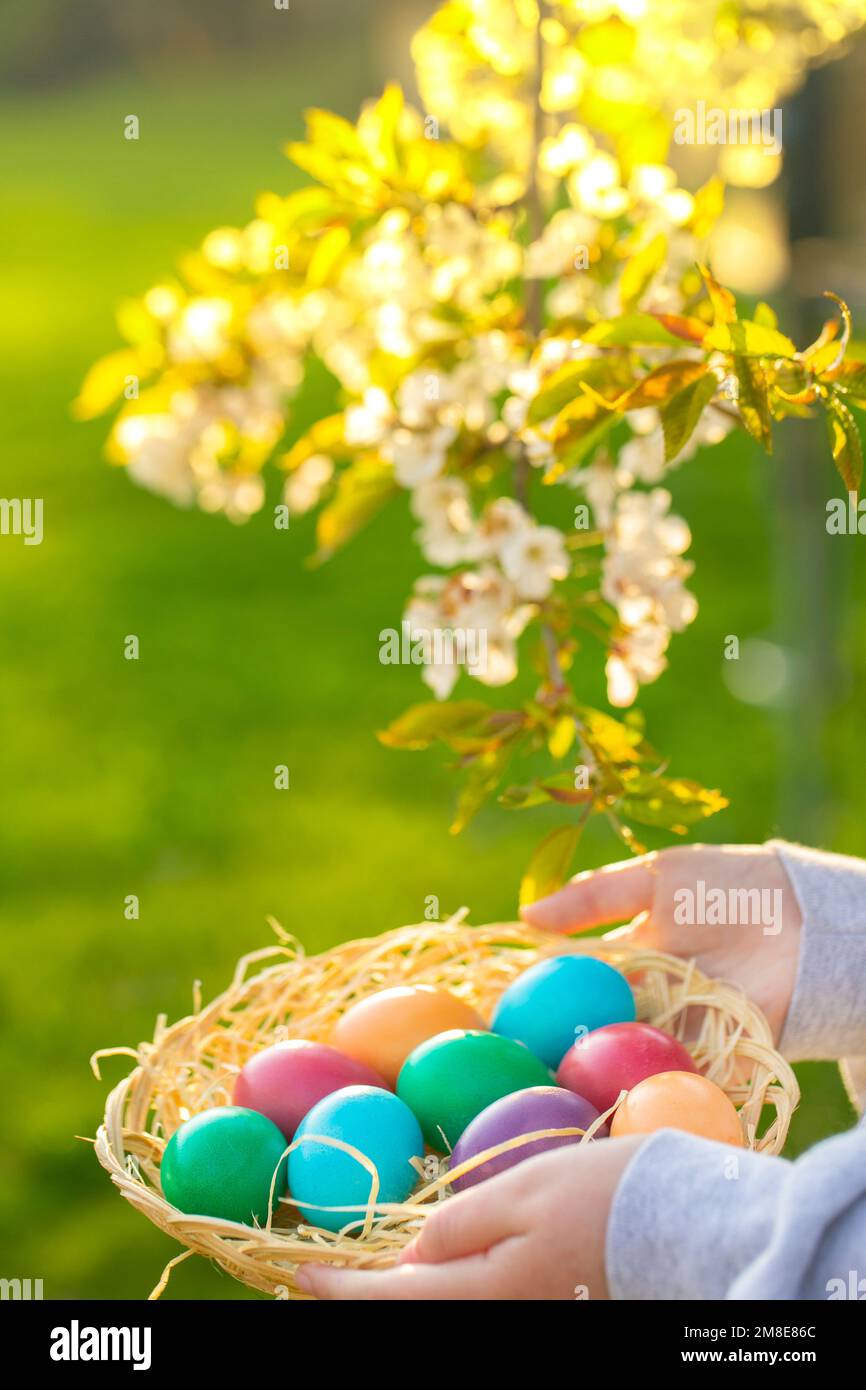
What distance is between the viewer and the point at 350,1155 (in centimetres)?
104

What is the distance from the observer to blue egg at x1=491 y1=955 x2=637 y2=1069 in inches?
47.0

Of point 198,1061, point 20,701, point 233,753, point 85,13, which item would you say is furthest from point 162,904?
point 85,13

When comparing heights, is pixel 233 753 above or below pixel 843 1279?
above

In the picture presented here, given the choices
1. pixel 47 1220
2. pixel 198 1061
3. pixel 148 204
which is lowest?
pixel 47 1220

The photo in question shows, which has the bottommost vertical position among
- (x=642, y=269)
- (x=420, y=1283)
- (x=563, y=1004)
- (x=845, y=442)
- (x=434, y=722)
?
(x=420, y=1283)

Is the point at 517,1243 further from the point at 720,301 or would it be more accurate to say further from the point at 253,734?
the point at 253,734

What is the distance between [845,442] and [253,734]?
2465mm

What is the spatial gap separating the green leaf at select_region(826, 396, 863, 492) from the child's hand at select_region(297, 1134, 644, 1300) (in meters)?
0.41

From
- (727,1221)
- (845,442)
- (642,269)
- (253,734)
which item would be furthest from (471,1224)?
(253,734)

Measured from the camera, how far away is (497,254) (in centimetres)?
120

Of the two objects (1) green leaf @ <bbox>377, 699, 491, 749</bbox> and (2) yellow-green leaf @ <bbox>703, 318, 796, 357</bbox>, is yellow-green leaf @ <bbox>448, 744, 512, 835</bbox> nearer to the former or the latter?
(1) green leaf @ <bbox>377, 699, 491, 749</bbox>

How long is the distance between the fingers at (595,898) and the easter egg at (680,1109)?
0.70 ft
